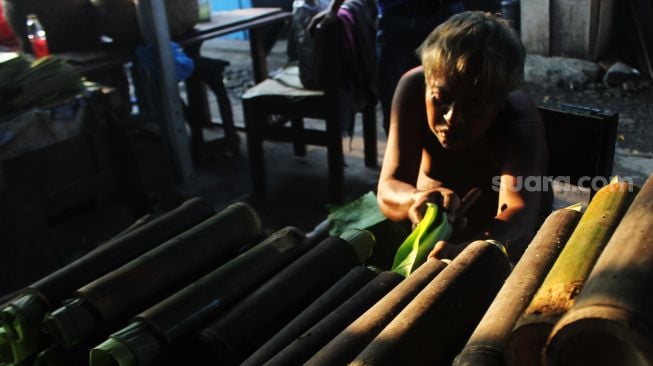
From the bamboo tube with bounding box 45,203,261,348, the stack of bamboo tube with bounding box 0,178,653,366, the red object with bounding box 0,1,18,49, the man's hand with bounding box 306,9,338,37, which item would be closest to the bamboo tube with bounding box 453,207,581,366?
the stack of bamboo tube with bounding box 0,178,653,366

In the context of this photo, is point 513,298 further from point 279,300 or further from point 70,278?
point 70,278

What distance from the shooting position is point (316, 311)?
4.39ft

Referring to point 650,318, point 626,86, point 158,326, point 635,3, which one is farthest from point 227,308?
point 635,3

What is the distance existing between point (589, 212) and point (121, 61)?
12.8ft

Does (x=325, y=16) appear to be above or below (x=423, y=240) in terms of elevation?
above

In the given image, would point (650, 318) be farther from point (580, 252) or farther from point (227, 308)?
point (227, 308)

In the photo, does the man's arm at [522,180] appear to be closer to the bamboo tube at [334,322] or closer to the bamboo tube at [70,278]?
the bamboo tube at [334,322]

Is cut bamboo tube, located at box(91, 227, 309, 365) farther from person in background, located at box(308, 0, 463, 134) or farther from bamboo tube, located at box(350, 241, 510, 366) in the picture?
person in background, located at box(308, 0, 463, 134)

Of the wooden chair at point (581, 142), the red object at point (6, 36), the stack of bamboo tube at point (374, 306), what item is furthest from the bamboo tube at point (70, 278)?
the red object at point (6, 36)

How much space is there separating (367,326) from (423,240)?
598 mm

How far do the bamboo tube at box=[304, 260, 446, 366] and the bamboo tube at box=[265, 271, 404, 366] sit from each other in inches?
1.9

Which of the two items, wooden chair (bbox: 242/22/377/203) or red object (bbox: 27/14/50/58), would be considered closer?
wooden chair (bbox: 242/22/377/203)

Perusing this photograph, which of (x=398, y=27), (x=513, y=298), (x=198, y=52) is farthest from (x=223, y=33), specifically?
(x=513, y=298)

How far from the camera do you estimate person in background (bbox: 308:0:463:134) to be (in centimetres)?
404
